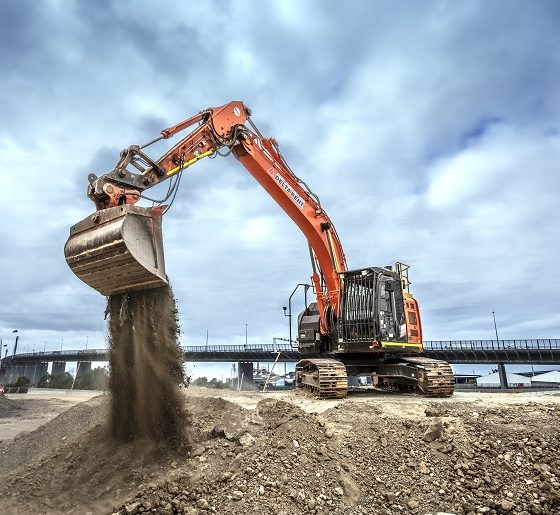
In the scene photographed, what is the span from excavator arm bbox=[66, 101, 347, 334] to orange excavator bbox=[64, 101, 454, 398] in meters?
0.02

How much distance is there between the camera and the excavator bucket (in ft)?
26.3

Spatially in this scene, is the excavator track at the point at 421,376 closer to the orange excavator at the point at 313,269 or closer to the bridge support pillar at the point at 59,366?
the orange excavator at the point at 313,269

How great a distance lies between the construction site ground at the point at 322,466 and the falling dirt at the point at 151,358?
390mm

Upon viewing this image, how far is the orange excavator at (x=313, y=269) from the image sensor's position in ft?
27.8

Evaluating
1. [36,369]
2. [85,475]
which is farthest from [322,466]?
[36,369]

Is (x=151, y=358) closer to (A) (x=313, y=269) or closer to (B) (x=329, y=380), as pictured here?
(B) (x=329, y=380)

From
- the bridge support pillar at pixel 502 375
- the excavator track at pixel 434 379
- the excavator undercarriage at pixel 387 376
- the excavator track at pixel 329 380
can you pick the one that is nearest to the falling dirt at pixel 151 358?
the excavator track at pixel 329 380

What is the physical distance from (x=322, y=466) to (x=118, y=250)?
4687 mm

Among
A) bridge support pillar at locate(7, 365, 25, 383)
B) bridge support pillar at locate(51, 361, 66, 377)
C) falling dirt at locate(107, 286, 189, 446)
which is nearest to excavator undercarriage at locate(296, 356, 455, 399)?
falling dirt at locate(107, 286, 189, 446)

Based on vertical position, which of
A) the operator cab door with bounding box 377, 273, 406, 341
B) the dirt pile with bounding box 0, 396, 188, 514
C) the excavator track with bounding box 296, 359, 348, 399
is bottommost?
the dirt pile with bounding box 0, 396, 188, 514

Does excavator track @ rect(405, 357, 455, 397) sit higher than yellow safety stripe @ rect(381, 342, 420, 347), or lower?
lower

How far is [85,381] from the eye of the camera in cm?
6719

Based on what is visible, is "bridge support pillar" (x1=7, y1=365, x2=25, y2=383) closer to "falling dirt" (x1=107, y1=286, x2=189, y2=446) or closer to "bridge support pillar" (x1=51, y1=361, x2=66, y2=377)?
"bridge support pillar" (x1=51, y1=361, x2=66, y2=377)

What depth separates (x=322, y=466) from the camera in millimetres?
7512
